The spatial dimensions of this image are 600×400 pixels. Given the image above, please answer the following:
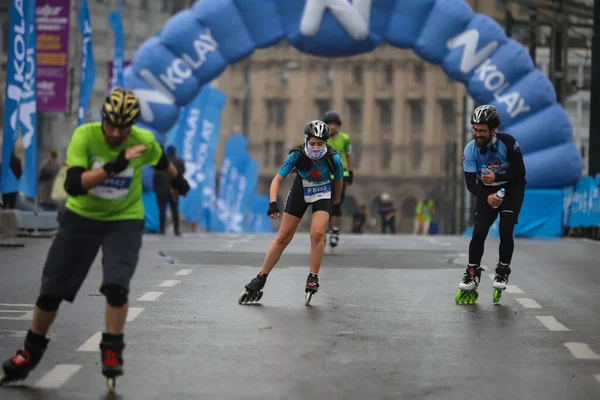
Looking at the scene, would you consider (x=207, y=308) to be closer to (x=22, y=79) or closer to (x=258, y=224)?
(x=22, y=79)

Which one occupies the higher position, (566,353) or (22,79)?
(22,79)

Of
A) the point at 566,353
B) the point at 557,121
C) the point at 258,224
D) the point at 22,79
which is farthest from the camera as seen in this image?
the point at 258,224

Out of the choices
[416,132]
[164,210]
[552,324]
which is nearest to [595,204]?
[164,210]

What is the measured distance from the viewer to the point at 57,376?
827cm

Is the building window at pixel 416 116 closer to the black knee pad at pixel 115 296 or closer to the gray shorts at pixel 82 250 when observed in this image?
the gray shorts at pixel 82 250

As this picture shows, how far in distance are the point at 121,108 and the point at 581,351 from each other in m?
3.63

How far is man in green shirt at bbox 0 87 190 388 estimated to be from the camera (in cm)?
786

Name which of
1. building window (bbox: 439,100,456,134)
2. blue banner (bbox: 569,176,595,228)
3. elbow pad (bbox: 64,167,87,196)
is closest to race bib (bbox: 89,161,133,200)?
elbow pad (bbox: 64,167,87,196)

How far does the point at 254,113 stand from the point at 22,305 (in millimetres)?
121153

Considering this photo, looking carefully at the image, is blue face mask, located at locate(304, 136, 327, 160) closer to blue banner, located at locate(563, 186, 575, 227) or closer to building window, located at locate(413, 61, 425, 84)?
blue banner, located at locate(563, 186, 575, 227)

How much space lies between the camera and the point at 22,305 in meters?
12.8

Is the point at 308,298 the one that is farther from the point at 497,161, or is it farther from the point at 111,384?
the point at 111,384

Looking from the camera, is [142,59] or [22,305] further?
[142,59]

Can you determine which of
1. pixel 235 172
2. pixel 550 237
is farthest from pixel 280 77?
pixel 550 237
